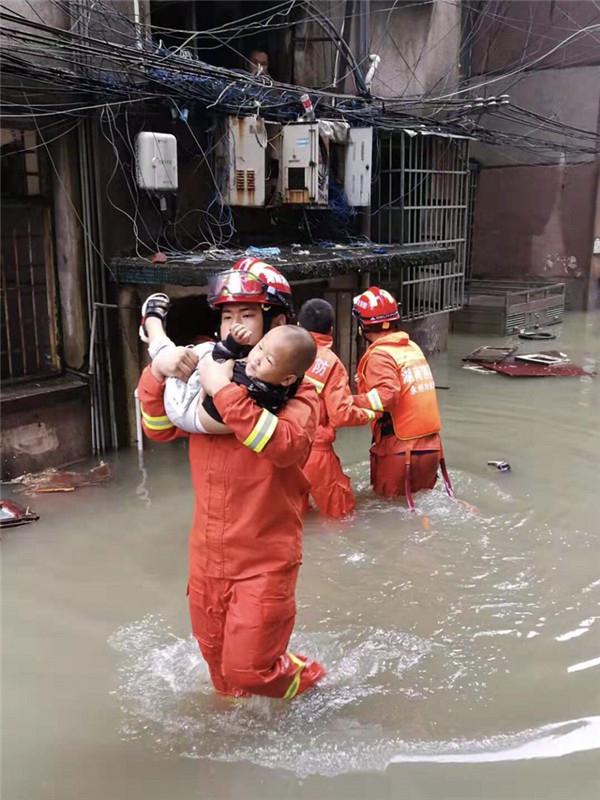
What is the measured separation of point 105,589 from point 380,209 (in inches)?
290

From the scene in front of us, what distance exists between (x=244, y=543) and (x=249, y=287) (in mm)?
1033

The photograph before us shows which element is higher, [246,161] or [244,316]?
[246,161]

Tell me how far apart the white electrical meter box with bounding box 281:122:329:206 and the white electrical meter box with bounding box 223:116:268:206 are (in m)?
0.39

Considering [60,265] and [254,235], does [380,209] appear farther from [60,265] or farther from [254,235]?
[60,265]

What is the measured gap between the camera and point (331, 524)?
595 centimetres

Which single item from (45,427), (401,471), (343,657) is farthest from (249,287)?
(45,427)

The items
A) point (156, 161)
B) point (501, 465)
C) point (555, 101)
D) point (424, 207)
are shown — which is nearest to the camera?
point (156, 161)

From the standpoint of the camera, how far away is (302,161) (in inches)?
335

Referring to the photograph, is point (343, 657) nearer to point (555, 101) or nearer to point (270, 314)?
point (270, 314)

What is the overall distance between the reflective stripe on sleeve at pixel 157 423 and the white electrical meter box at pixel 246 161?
17.5 feet

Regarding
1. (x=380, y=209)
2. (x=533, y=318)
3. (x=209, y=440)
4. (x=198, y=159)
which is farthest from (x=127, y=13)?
(x=533, y=318)

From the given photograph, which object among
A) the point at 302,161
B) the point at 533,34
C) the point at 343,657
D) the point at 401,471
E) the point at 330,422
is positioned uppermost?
the point at 533,34

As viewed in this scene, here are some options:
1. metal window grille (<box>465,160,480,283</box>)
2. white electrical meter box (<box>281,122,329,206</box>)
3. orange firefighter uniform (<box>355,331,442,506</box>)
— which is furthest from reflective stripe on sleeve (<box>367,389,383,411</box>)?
metal window grille (<box>465,160,480,283</box>)

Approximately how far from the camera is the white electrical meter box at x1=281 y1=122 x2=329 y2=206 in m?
8.45
